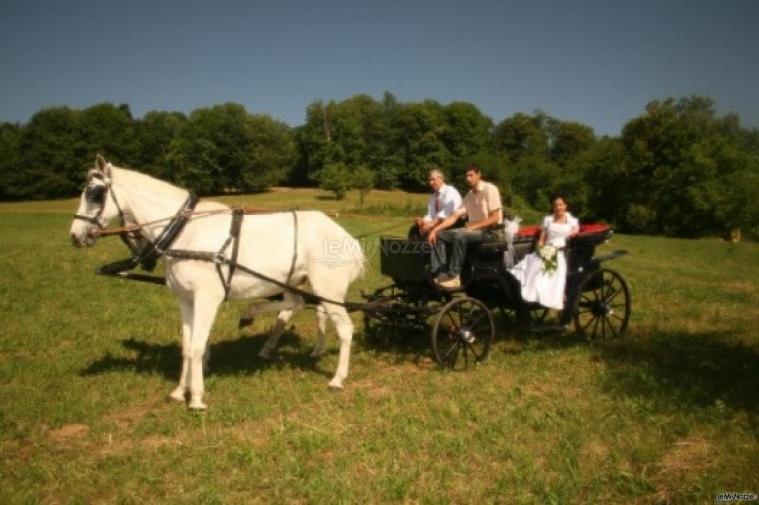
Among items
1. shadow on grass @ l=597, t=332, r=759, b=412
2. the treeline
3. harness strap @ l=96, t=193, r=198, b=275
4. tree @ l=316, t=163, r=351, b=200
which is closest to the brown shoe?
shadow on grass @ l=597, t=332, r=759, b=412

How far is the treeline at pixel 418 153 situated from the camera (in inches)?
1598

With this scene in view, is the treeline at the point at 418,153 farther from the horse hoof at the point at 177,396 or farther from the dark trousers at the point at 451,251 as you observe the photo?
the horse hoof at the point at 177,396

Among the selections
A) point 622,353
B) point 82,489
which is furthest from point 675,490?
point 82,489

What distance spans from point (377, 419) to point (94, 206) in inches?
160

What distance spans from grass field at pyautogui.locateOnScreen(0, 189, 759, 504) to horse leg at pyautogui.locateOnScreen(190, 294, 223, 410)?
0.20 meters

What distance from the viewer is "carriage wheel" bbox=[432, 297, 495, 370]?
6.82 m

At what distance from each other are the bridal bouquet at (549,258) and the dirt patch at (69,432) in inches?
245

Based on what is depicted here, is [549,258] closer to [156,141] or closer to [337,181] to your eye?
[337,181]

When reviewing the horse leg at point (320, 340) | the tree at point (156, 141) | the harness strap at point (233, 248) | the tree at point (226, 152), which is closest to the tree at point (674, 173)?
the horse leg at point (320, 340)

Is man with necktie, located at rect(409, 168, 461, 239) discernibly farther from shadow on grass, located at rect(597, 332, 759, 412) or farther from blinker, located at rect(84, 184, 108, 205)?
blinker, located at rect(84, 184, 108, 205)

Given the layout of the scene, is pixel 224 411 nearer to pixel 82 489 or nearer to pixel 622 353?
pixel 82 489

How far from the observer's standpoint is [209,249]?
19.2ft

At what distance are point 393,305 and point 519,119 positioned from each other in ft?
274

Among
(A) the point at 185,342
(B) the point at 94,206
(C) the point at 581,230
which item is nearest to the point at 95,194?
(B) the point at 94,206
